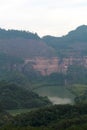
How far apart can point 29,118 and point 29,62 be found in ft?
253

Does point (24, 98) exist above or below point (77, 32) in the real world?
below

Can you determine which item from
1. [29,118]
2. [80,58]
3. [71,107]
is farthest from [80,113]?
[80,58]

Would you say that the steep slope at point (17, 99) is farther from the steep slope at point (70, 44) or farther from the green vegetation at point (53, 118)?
the steep slope at point (70, 44)

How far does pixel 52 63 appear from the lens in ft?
378

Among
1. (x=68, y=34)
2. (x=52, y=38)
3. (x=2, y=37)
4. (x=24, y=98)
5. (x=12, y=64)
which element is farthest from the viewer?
(x=68, y=34)

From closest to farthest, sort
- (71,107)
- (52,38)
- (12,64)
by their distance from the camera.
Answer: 1. (71,107)
2. (12,64)
3. (52,38)

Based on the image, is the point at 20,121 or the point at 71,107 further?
the point at 71,107

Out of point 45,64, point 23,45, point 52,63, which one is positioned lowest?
point 45,64

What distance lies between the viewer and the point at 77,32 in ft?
496

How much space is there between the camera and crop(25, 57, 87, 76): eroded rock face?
112 m

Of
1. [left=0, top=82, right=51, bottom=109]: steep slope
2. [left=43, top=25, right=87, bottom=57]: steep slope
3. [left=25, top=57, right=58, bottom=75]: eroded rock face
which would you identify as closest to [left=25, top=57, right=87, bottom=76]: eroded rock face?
[left=25, top=57, right=58, bottom=75]: eroded rock face

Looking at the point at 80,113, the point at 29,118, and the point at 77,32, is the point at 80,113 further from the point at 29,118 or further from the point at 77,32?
the point at 77,32

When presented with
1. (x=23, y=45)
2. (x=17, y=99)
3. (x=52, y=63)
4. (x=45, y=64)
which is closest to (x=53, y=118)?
(x=17, y=99)

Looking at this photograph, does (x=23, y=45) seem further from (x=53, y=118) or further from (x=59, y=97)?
(x=53, y=118)
